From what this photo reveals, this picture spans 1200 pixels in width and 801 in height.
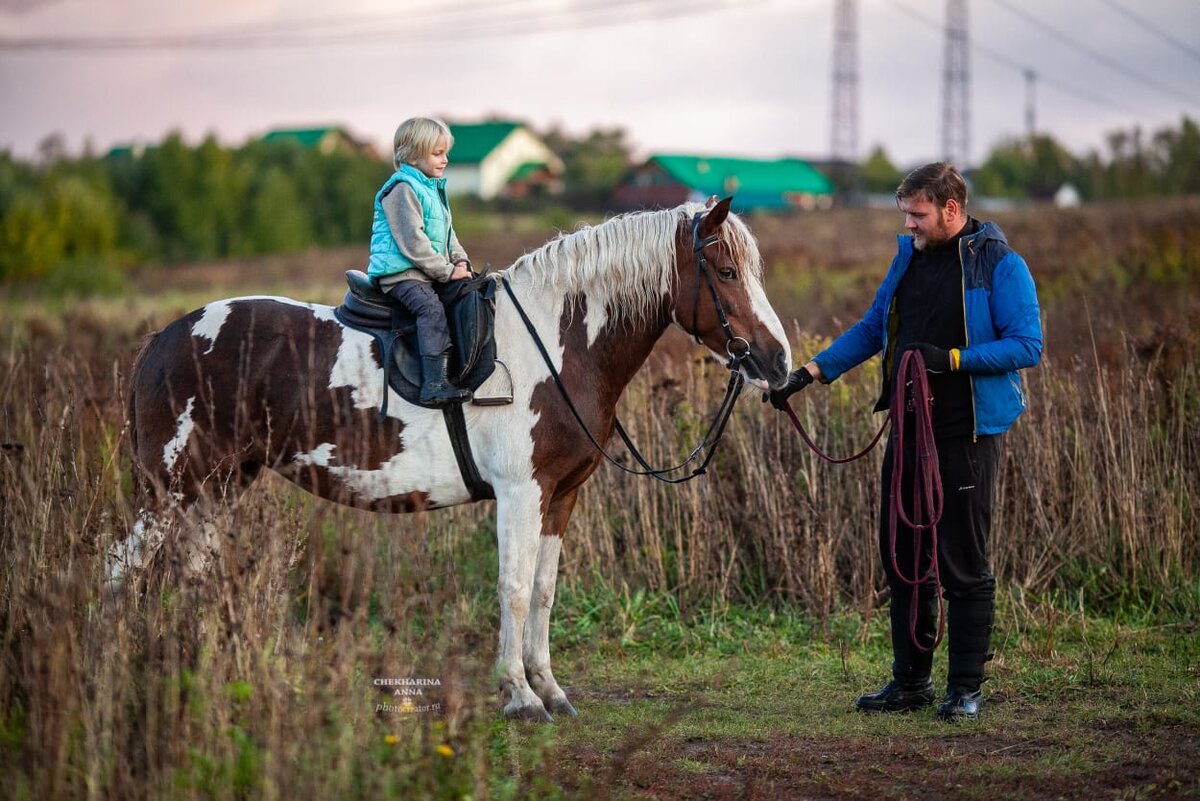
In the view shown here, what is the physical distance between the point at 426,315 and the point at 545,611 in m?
1.42

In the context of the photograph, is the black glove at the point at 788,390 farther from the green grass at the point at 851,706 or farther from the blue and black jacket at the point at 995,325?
the green grass at the point at 851,706

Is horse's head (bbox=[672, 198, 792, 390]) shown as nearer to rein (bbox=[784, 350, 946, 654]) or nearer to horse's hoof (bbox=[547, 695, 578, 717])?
rein (bbox=[784, 350, 946, 654])

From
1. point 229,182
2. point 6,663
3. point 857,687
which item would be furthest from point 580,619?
point 229,182

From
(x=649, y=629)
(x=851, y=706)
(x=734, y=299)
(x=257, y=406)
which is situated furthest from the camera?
(x=649, y=629)

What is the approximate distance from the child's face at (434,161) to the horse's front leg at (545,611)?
1.51 meters

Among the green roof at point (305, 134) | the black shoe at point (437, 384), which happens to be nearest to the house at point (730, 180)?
the green roof at point (305, 134)

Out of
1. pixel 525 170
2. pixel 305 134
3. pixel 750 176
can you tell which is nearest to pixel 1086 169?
pixel 750 176

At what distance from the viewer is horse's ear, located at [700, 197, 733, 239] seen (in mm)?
4535

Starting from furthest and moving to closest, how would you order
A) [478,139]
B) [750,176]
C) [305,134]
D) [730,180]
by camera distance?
[305,134] < [478,139] < [750,176] < [730,180]

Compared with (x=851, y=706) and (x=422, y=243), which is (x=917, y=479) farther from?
(x=422, y=243)

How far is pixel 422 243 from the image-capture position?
465 centimetres

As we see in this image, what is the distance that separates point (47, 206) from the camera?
37.8 metres

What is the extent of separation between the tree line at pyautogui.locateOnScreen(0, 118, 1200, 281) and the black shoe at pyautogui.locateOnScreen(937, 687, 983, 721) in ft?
96.0

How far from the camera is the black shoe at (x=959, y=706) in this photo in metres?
4.68
